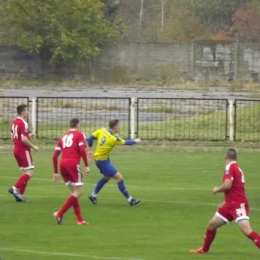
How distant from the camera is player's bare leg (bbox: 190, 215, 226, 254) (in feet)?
38.4

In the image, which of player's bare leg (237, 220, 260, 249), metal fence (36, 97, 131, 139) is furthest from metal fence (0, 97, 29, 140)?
player's bare leg (237, 220, 260, 249)

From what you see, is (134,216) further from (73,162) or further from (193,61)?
(193,61)

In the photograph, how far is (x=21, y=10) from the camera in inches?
2178

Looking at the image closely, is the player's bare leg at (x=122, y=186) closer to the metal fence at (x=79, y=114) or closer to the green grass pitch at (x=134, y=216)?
the green grass pitch at (x=134, y=216)

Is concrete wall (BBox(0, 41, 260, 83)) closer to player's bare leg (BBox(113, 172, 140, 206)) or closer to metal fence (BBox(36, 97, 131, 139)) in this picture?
metal fence (BBox(36, 97, 131, 139))

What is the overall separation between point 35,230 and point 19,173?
25.6 ft

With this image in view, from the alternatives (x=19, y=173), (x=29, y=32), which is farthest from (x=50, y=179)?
(x=29, y=32)

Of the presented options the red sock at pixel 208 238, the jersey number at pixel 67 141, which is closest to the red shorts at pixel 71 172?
the jersey number at pixel 67 141

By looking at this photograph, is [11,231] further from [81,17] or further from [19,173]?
[81,17]

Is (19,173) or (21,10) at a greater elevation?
(21,10)

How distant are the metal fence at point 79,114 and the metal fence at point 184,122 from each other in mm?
743

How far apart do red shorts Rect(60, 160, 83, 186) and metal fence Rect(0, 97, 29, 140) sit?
45.0 feet

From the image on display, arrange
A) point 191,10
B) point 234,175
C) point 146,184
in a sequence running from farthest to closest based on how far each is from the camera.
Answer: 1. point 191,10
2. point 146,184
3. point 234,175

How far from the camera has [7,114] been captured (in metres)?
31.9
